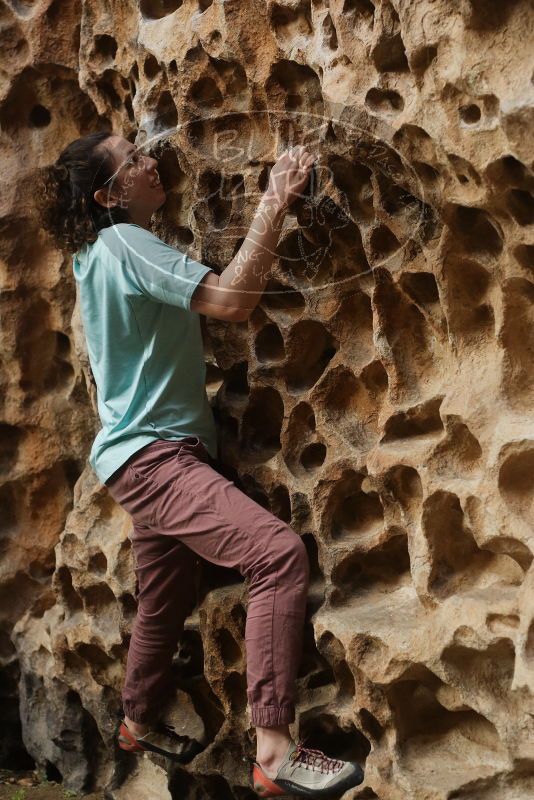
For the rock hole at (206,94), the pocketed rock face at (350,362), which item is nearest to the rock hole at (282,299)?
the pocketed rock face at (350,362)

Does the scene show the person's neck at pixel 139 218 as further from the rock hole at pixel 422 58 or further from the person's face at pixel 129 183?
the rock hole at pixel 422 58

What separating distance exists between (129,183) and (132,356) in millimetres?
366

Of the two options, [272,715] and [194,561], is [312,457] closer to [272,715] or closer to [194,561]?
[194,561]

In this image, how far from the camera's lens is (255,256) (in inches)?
86.0

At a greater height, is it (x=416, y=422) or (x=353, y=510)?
(x=416, y=422)

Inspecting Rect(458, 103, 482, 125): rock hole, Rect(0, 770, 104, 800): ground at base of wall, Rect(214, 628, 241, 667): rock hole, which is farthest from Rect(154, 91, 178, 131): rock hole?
Rect(0, 770, 104, 800): ground at base of wall

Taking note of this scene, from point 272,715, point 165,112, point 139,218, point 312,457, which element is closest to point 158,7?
point 165,112

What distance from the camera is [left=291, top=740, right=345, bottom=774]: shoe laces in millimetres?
2139

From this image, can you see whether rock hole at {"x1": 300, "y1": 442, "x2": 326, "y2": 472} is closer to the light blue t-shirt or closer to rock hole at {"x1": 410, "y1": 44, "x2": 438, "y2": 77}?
the light blue t-shirt

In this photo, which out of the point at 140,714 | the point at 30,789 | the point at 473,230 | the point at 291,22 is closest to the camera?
the point at 473,230

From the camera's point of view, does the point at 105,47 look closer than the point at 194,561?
No

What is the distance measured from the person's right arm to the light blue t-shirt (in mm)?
157

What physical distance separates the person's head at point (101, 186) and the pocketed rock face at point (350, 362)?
15cm

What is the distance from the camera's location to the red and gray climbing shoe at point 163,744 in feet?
8.54
